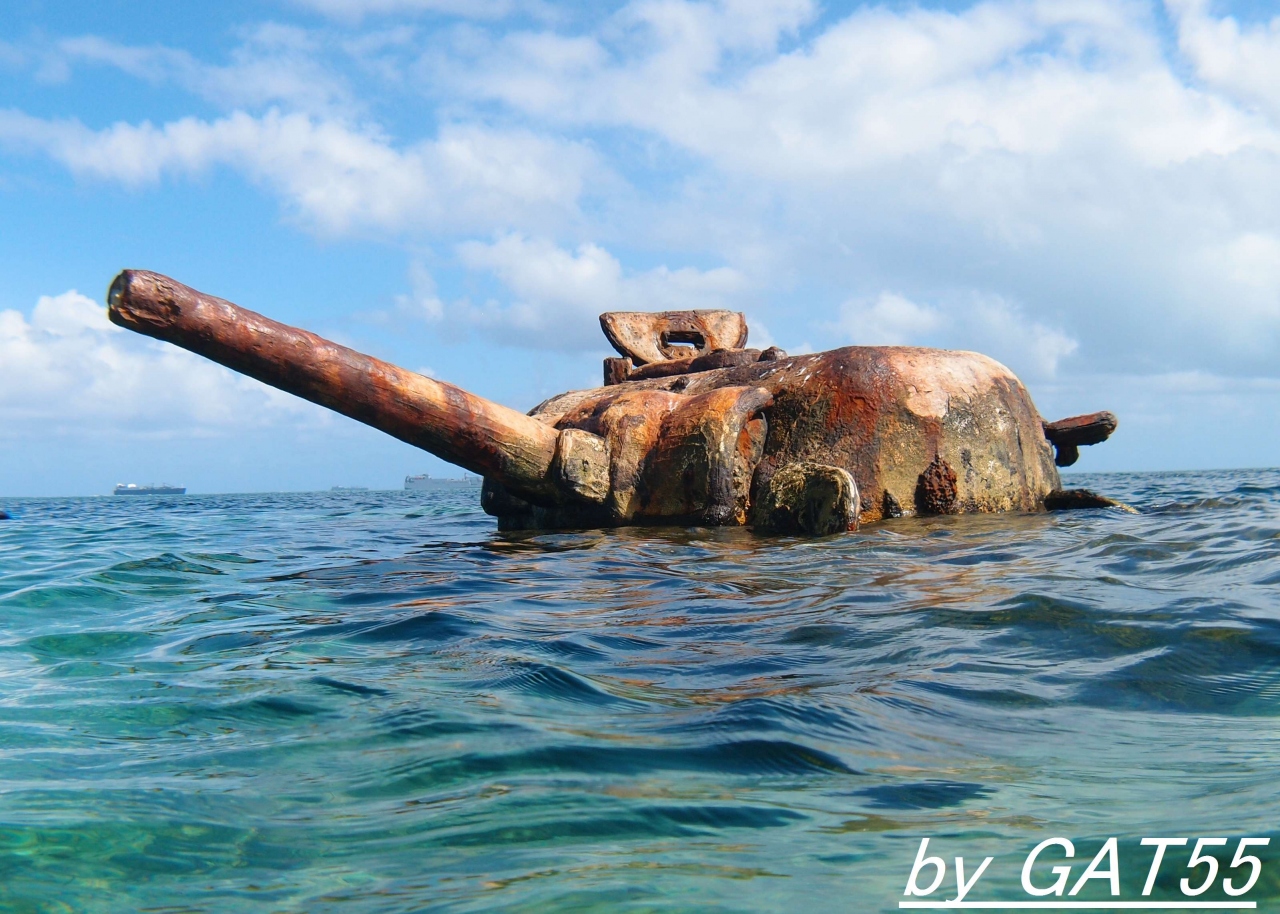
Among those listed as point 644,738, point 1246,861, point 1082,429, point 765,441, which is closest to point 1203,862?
point 1246,861

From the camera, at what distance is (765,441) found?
275 inches

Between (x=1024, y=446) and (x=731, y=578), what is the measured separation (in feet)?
11.9

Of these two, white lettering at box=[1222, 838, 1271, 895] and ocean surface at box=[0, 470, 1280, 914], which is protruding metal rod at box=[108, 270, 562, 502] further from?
white lettering at box=[1222, 838, 1271, 895]

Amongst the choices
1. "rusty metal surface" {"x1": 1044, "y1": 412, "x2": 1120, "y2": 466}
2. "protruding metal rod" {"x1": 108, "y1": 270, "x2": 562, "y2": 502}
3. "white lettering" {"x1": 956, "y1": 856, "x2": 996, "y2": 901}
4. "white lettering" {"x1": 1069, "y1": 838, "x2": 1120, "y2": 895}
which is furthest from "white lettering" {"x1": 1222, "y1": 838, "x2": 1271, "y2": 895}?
"rusty metal surface" {"x1": 1044, "y1": 412, "x2": 1120, "y2": 466}

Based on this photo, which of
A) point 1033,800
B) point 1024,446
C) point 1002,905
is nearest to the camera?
point 1002,905

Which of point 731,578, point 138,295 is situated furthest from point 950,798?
point 138,295

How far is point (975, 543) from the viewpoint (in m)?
5.34

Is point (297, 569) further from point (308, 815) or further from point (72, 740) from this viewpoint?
point (308, 815)

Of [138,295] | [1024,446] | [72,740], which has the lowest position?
[72,740]

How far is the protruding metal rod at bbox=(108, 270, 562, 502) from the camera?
5289 mm

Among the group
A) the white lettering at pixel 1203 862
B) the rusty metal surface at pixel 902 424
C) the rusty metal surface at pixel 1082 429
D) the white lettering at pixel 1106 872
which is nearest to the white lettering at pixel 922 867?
the white lettering at pixel 1106 872

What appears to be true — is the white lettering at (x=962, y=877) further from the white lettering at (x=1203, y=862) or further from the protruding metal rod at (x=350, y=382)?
the protruding metal rod at (x=350, y=382)

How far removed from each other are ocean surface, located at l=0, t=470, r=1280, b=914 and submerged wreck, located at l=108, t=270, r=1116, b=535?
1.82 m

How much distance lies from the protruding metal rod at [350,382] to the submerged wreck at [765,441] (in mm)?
13
